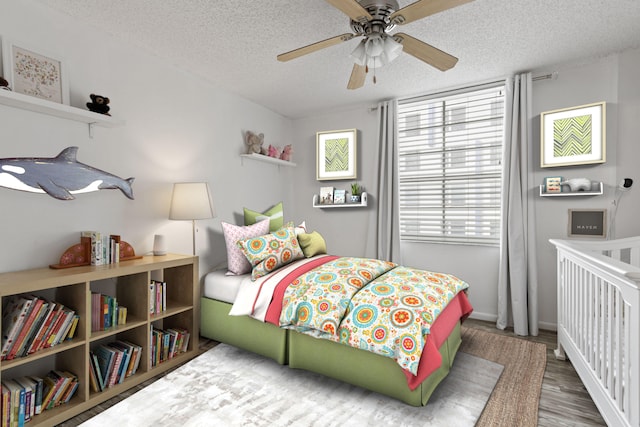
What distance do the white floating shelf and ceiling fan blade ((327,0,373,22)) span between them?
167 cm

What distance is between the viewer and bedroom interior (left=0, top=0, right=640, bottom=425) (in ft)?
6.48

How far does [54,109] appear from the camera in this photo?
6.30 feet

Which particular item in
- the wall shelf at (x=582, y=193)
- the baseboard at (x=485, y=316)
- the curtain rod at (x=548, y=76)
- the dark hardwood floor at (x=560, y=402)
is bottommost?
the dark hardwood floor at (x=560, y=402)

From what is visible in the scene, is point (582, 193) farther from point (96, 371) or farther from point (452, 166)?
point (96, 371)

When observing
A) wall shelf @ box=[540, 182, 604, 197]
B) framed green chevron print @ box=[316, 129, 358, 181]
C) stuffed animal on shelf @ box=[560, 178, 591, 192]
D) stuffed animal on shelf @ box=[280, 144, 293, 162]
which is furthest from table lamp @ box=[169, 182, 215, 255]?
stuffed animal on shelf @ box=[560, 178, 591, 192]

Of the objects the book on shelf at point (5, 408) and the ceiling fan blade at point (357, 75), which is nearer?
the book on shelf at point (5, 408)

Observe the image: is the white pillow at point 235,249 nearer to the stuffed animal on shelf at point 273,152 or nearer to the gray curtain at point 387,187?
the stuffed animal on shelf at point 273,152

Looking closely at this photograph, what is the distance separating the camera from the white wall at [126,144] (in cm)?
192

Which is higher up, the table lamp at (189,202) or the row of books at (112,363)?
the table lamp at (189,202)

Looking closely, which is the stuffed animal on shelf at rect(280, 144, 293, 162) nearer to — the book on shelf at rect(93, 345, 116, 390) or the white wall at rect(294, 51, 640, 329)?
the white wall at rect(294, 51, 640, 329)

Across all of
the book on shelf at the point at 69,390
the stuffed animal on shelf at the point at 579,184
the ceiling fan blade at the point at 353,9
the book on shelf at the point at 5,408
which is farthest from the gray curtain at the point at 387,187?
the book on shelf at the point at 5,408

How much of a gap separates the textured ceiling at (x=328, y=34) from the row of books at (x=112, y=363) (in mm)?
2204

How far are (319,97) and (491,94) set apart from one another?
1.80 m

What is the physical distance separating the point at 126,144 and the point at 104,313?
1.24 meters
